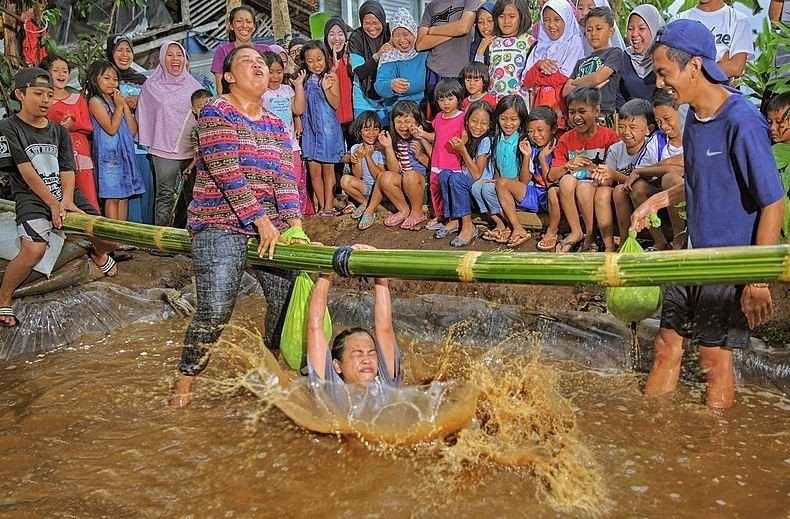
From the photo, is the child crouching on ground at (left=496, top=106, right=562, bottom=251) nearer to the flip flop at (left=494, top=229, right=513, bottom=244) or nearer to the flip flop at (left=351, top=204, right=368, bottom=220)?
the flip flop at (left=494, top=229, right=513, bottom=244)

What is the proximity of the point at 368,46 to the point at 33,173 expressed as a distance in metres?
3.30

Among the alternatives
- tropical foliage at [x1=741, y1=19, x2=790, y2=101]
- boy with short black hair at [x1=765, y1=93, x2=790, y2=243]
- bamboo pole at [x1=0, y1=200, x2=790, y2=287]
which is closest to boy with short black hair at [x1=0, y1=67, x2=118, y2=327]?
bamboo pole at [x1=0, y1=200, x2=790, y2=287]

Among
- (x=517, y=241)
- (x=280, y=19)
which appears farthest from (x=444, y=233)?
(x=280, y=19)

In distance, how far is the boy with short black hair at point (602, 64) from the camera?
17.8ft

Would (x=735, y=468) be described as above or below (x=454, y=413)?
below

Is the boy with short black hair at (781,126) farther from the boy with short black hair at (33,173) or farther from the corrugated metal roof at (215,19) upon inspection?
the corrugated metal roof at (215,19)

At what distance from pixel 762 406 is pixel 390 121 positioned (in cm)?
395

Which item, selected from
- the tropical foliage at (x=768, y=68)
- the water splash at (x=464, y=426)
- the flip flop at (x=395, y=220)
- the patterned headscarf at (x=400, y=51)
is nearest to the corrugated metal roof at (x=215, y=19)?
the patterned headscarf at (x=400, y=51)

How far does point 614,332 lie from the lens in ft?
14.5

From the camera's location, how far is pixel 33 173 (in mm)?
4875

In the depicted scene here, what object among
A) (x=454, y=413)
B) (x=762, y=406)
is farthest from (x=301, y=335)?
(x=762, y=406)

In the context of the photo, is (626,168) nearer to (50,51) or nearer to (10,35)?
(50,51)

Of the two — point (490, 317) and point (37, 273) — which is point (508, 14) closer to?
point (490, 317)

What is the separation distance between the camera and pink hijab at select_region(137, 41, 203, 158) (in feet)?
22.0
